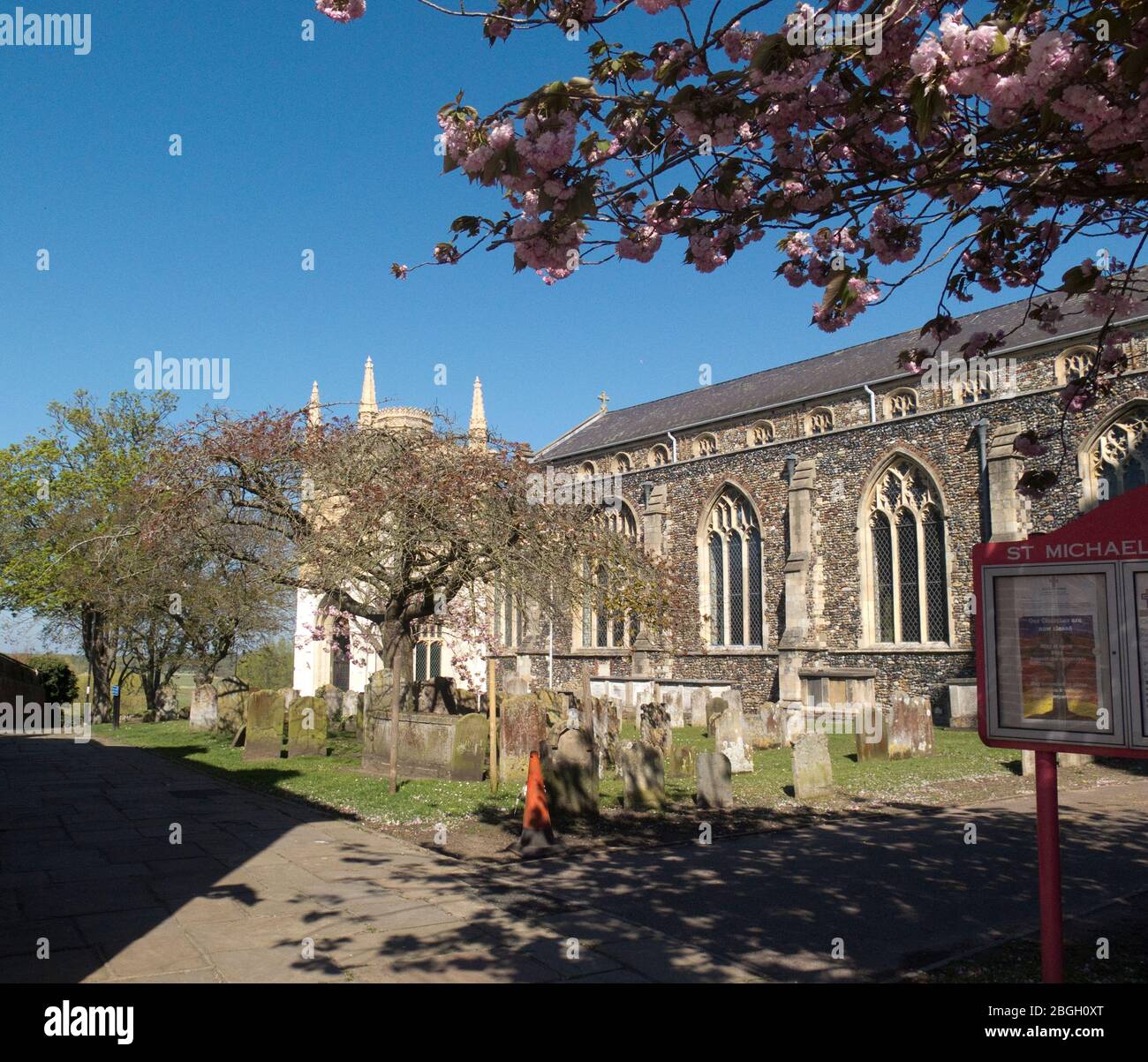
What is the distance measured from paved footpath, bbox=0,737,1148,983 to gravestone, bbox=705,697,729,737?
931cm

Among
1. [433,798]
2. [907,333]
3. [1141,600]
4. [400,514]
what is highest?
[907,333]

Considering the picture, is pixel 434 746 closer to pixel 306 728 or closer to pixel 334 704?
pixel 306 728

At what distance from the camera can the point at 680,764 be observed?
538 inches

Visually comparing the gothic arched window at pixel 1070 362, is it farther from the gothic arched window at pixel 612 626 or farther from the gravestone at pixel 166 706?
the gravestone at pixel 166 706

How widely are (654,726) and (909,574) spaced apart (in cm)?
1127

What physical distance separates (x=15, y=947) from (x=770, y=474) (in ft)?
80.8

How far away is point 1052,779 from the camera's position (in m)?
4.33

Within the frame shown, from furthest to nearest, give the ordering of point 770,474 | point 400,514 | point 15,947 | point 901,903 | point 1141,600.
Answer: point 770,474, point 400,514, point 901,903, point 15,947, point 1141,600

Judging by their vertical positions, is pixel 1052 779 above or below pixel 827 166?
below

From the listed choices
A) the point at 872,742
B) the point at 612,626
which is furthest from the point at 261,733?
the point at 612,626

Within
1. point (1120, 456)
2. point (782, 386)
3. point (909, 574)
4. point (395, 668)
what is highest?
point (782, 386)
